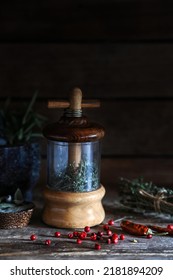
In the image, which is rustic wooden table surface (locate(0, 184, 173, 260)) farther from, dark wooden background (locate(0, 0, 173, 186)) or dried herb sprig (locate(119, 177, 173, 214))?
dark wooden background (locate(0, 0, 173, 186))

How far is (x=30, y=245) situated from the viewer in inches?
34.1

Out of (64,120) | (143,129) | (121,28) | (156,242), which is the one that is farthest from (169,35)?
(156,242)

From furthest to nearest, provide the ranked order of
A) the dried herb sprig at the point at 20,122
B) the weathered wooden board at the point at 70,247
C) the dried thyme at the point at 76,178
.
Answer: the dried herb sprig at the point at 20,122 < the dried thyme at the point at 76,178 < the weathered wooden board at the point at 70,247

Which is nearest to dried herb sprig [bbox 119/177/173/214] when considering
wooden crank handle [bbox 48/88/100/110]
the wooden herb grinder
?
the wooden herb grinder

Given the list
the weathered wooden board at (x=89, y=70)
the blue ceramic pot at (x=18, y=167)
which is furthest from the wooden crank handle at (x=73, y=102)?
the weathered wooden board at (x=89, y=70)

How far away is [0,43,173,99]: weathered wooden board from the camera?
4.02 ft

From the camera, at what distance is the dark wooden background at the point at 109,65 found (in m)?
1.21

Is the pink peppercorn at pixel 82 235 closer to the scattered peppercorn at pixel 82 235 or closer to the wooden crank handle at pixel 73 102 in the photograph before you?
the scattered peppercorn at pixel 82 235

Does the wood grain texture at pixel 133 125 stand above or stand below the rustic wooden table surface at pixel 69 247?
above

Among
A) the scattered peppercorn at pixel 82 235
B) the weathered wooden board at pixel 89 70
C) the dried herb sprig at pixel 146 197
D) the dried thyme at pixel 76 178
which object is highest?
the weathered wooden board at pixel 89 70

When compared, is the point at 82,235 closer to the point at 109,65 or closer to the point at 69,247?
the point at 69,247

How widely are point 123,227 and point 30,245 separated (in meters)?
0.17

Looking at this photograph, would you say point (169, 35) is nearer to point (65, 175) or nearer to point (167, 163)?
point (167, 163)

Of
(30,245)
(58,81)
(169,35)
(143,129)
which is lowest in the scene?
(30,245)
